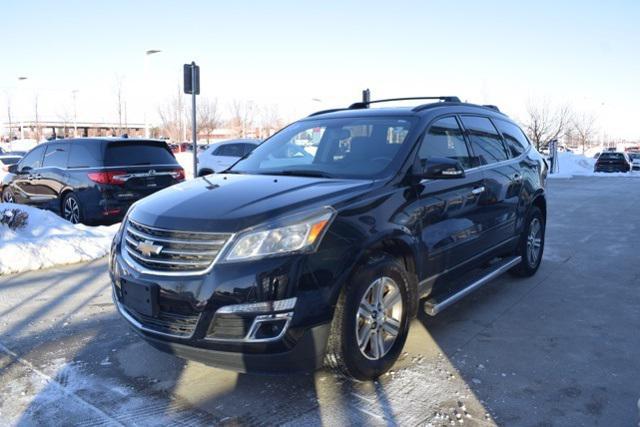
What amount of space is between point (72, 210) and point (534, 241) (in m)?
7.33

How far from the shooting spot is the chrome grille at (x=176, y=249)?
3.09m

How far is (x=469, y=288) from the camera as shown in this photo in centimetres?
450

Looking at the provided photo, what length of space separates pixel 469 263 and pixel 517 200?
1.28 metres

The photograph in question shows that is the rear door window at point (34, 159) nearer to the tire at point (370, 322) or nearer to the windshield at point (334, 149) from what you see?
the windshield at point (334, 149)

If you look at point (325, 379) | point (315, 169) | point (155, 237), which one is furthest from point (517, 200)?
point (155, 237)

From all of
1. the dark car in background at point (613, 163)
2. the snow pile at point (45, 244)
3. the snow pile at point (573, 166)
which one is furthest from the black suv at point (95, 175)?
the dark car in background at point (613, 163)

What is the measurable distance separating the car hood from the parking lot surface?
1.06 metres

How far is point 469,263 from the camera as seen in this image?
4.68 meters

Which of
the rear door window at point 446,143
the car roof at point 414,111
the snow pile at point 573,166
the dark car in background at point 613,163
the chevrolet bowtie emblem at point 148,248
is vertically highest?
the car roof at point 414,111

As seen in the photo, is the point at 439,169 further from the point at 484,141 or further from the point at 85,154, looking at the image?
the point at 85,154

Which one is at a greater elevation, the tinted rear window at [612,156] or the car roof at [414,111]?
the car roof at [414,111]

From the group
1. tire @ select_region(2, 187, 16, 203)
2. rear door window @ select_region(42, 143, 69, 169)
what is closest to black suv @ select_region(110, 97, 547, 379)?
rear door window @ select_region(42, 143, 69, 169)

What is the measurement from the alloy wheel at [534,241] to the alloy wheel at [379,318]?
114 inches

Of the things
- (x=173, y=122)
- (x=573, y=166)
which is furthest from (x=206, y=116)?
(x=573, y=166)
